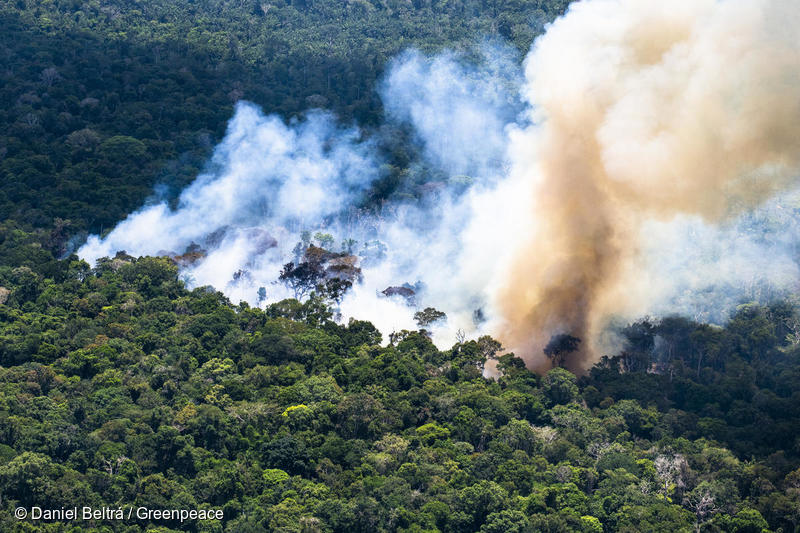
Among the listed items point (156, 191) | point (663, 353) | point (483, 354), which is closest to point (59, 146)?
point (156, 191)

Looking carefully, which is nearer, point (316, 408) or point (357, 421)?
point (357, 421)

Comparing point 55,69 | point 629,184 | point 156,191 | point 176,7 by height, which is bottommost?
point 629,184

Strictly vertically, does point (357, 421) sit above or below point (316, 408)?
below

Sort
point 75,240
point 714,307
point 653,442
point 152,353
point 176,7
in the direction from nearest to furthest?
1. point 653,442
2. point 152,353
3. point 714,307
4. point 75,240
5. point 176,7

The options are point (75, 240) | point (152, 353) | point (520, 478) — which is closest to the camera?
point (520, 478)

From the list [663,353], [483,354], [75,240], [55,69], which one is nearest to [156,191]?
[75,240]

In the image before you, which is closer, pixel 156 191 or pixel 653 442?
pixel 653 442

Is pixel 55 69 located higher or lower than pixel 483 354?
higher

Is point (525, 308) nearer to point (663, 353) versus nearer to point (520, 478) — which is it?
point (663, 353)
